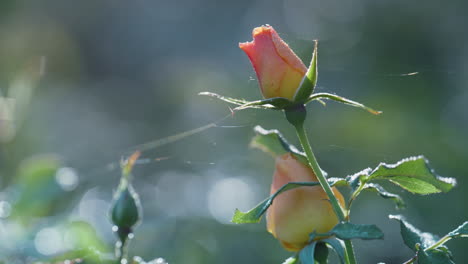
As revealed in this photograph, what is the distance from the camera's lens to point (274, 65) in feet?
1.15

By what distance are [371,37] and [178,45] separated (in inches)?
61.7

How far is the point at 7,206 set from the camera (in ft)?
2.79

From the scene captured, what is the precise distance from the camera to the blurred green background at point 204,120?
0.95 metres

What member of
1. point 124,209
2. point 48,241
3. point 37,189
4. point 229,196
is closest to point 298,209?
point 124,209

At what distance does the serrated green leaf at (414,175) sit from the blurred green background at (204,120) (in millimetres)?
93

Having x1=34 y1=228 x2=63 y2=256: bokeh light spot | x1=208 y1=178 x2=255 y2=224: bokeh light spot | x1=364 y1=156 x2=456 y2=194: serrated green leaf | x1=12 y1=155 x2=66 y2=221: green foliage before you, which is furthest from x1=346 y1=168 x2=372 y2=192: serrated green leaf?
x1=208 y1=178 x2=255 y2=224: bokeh light spot

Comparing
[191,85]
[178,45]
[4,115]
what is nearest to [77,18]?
[178,45]

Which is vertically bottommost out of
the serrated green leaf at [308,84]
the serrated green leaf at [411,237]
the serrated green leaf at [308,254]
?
the serrated green leaf at [411,237]

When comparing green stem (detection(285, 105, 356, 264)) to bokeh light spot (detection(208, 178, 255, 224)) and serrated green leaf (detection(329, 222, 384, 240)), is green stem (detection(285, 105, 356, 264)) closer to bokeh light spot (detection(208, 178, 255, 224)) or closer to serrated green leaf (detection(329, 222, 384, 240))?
serrated green leaf (detection(329, 222, 384, 240))

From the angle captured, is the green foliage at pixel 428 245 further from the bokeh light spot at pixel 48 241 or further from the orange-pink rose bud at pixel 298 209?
the bokeh light spot at pixel 48 241

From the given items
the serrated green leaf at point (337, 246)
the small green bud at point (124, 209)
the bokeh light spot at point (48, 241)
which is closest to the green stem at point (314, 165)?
the serrated green leaf at point (337, 246)

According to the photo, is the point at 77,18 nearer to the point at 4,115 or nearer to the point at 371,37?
the point at 371,37

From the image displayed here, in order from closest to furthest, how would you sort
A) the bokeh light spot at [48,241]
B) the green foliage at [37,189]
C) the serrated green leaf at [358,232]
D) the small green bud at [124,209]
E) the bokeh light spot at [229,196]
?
the serrated green leaf at [358,232] < the small green bud at [124,209] < the bokeh light spot at [48,241] < the green foliage at [37,189] < the bokeh light spot at [229,196]

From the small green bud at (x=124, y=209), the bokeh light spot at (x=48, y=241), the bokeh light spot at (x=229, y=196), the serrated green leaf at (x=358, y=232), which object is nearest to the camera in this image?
the serrated green leaf at (x=358, y=232)
